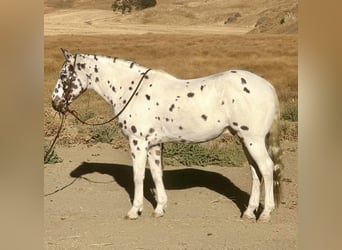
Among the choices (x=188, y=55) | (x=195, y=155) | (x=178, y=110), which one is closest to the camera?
(x=178, y=110)

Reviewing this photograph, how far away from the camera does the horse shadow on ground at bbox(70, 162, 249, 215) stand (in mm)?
4691

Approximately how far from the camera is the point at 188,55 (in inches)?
182

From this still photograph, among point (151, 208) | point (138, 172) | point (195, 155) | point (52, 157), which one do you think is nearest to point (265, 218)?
point (195, 155)

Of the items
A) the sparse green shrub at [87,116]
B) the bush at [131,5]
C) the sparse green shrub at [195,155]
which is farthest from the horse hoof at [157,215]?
the bush at [131,5]

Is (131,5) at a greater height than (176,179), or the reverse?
(131,5)

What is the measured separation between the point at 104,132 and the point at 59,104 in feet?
1.24

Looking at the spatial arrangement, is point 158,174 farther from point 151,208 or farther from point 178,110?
point 178,110

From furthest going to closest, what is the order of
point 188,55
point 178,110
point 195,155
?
point 195,155, point 188,55, point 178,110

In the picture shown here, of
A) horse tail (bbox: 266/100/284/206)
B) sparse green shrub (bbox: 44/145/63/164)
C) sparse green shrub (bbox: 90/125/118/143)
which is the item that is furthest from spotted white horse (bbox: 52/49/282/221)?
sparse green shrub (bbox: 44/145/63/164)

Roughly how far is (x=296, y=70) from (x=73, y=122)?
1.62m

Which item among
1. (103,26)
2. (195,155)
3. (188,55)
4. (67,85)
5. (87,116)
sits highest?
(103,26)

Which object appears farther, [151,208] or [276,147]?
[151,208]
